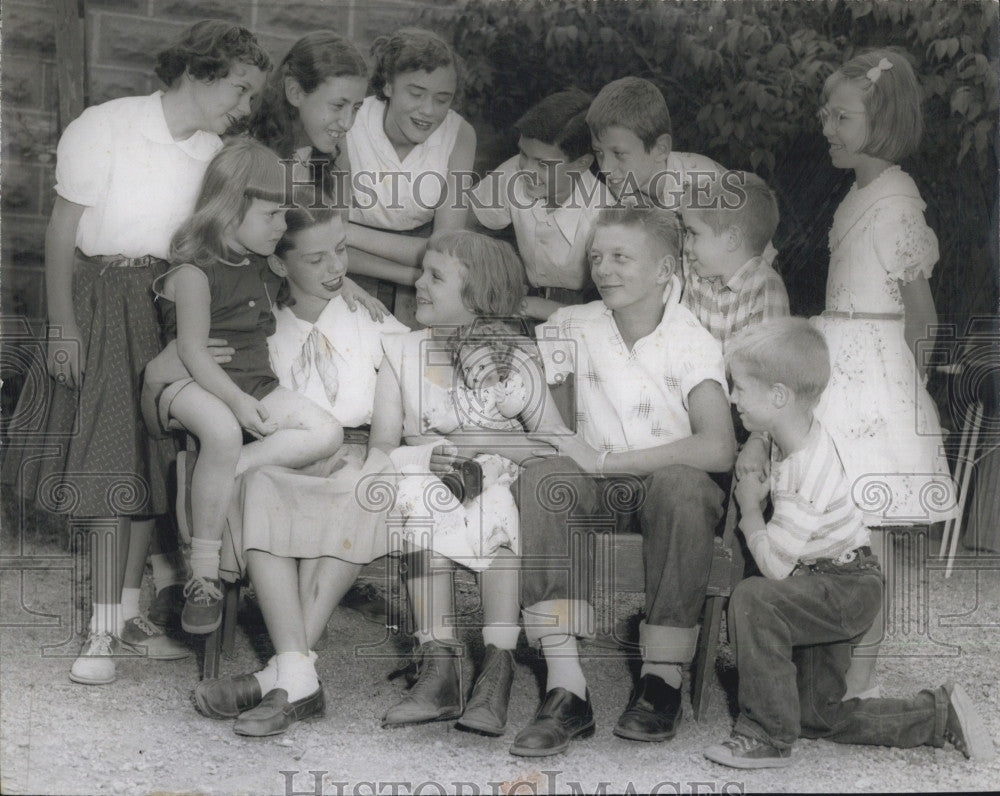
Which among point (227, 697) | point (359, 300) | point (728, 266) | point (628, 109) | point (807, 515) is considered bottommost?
point (227, 697)

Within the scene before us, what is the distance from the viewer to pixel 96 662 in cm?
473

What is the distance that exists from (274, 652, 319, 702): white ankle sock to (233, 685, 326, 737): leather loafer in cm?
2

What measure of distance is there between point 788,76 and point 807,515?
1585mm

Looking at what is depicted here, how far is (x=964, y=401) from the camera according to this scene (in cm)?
501

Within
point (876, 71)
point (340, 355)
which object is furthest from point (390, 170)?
point (876, 71)

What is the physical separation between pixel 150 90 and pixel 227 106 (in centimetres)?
30

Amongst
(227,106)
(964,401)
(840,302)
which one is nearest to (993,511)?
(964,401)

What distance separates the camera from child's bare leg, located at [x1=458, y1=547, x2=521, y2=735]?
14.3 ft

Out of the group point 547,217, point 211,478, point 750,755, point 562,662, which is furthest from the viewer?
point 547,217

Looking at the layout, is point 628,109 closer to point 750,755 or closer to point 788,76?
point 788,76

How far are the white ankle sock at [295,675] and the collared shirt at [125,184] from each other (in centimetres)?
135

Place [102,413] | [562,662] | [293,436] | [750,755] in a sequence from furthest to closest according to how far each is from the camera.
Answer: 1. [102,413]
2. [293,436]
3. [562,662]
4. [750,755]

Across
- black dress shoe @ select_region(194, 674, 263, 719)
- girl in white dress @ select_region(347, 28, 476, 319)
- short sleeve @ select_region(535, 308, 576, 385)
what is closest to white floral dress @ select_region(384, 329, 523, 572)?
short sleeve @ select_region(535, 308, 576, 385)

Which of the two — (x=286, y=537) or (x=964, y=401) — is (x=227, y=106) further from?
(x=964, y=401)
